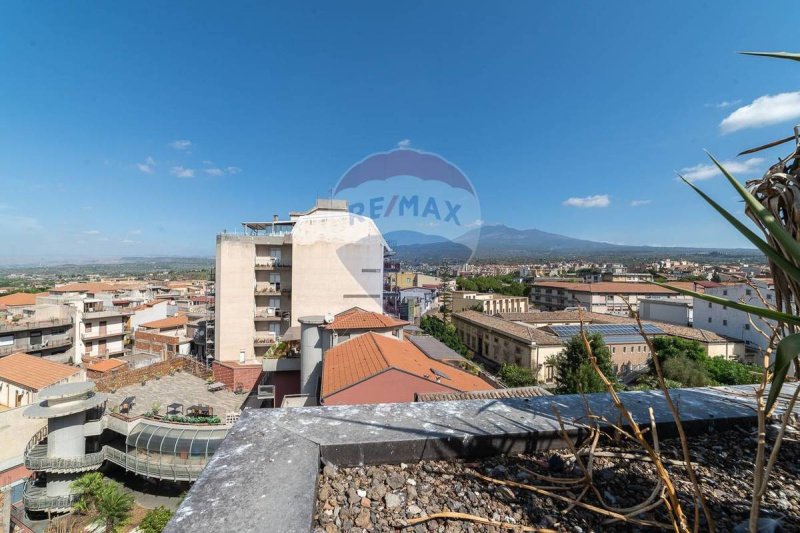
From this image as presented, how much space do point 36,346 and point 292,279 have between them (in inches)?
691

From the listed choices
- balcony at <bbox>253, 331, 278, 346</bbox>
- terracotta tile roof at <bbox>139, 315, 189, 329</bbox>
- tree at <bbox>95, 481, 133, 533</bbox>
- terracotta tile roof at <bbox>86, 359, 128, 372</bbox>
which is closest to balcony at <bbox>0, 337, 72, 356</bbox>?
terracotta tile roof at <bbox>139, 315, 189, 329</bbox>

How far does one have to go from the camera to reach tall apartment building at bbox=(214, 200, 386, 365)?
54.6 feet

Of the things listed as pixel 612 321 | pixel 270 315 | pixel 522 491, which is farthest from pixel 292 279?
pixel 612 321

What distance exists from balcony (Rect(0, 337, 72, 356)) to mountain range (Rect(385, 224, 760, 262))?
867 inches

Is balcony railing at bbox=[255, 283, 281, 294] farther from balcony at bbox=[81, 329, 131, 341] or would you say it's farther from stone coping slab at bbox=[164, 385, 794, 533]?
stone coping slab at bbox=[164, 385, 794, 533]

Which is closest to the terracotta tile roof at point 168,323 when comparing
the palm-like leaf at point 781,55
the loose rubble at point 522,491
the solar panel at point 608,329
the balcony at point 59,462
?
the balcony at point 59,462

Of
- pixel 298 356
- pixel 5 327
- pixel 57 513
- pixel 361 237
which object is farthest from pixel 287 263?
pixel 5 327

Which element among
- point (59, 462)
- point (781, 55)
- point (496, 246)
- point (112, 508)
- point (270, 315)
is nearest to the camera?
point (781, 55)

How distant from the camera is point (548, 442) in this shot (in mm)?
1556

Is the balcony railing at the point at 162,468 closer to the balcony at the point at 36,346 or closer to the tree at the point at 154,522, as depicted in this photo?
the tree at the point at 154,522

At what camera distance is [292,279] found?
1678 cm

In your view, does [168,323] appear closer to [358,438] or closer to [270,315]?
[270,315]

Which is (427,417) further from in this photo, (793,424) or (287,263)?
(287,263)

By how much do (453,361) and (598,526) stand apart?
417 inches
